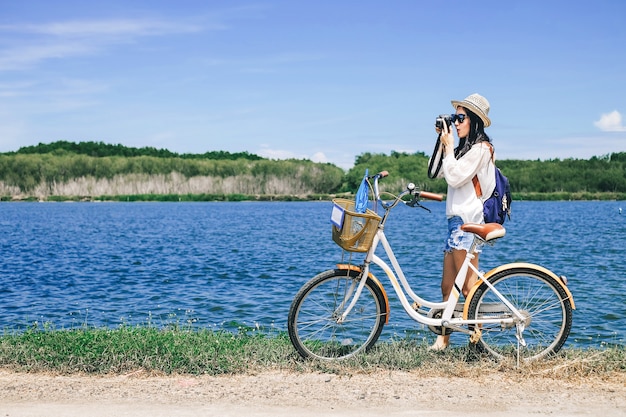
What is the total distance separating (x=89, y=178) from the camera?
12362 centimetres

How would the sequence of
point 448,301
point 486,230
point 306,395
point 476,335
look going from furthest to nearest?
point 448,301 < point 476,335 < point 486,230 < point 306,395

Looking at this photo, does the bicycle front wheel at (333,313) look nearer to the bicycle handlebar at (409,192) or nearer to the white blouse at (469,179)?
the bicycle handlebar at (409,192)

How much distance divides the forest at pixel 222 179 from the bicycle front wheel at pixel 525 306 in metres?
106

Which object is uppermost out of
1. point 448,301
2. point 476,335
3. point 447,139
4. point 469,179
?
point 447,139

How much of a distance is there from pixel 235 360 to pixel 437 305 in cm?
194

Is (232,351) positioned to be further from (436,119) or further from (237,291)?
(237,291)

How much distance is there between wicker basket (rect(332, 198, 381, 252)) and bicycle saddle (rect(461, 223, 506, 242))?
2.77 feet

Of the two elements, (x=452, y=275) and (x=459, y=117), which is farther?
(x=452, y=275)

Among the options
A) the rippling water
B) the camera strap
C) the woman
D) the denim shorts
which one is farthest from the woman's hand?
the rippling water

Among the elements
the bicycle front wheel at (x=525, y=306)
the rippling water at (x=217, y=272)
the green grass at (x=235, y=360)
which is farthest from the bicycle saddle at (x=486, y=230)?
the rippling water at (x=217, y=272)

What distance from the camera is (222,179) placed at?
126562mm

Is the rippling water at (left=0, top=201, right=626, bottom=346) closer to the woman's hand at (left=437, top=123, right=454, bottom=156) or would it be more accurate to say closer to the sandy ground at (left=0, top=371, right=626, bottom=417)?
the sandy ground at (left=0, top=371, right=626, bottom=417)

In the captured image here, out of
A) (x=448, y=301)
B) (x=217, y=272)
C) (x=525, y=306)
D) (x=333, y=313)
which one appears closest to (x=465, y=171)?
(x=448, y=301)

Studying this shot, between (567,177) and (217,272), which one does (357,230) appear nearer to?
(217,272)
